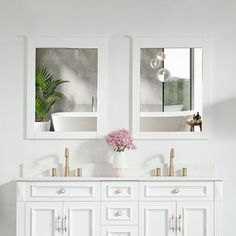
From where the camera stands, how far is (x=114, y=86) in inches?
196

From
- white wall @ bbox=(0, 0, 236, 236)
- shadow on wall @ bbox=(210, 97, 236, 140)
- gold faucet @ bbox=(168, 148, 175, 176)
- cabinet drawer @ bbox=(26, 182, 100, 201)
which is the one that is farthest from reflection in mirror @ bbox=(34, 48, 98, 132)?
shadow on wall @ bbox=(210, 97, 236, 140)

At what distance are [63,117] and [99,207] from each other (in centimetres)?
89

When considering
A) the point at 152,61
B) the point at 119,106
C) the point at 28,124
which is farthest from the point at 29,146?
the point at 152,61

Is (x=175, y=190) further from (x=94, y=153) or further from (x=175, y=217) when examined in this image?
(x=94, y=153)

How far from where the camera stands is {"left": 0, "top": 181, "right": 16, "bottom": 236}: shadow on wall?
4965 millimetres

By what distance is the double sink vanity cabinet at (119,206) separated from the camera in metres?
4.57

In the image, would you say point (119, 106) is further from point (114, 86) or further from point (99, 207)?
point (99, 207)

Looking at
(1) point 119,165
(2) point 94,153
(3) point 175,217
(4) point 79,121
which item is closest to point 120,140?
(1) point 119,165

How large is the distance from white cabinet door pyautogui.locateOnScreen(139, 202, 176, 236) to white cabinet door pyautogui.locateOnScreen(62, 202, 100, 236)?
37 centimetres

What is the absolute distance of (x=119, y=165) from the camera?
4.77 metres

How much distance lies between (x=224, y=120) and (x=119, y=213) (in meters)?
1.26

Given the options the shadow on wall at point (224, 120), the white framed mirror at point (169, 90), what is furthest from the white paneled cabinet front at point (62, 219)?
the shadow on wall at point (224, 120)

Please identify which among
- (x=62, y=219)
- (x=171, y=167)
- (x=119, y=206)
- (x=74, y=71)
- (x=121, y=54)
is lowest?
(x=62, y=219)

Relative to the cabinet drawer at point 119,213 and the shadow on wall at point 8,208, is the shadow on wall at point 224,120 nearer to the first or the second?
the cabinet drawer at point 119,213
